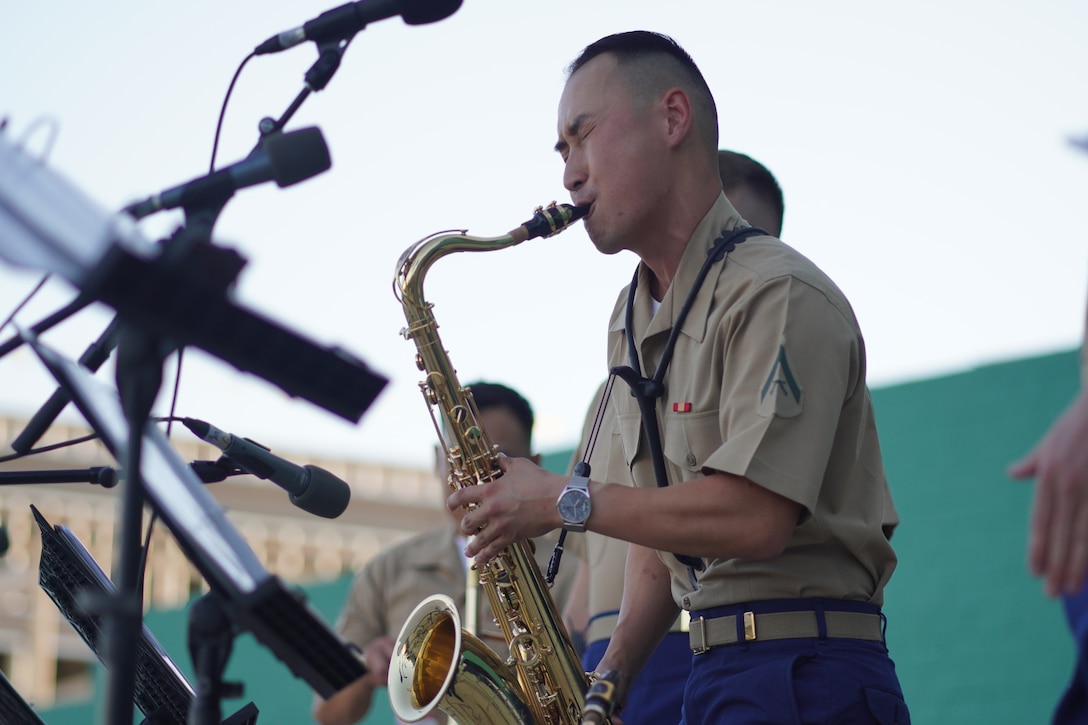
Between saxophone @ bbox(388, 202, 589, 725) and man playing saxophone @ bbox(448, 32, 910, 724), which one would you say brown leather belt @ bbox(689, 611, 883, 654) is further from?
saxophone @ bbox(388, 202, 589, 725)

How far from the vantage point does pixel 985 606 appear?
23.3ft

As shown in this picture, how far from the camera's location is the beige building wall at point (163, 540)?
22812 mm

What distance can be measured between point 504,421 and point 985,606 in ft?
9.51

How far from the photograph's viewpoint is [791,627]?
3.05 meters

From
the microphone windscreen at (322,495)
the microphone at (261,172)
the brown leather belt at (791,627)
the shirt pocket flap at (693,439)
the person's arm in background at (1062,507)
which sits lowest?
the brown leather belt at (791,627)

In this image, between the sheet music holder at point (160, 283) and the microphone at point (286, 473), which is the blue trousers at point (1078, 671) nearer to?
the sheet music holder at point (160, 283)

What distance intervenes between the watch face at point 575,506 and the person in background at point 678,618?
1.32m

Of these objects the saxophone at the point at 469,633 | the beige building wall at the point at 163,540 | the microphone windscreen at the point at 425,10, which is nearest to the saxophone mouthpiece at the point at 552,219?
the saxophone at the point at 469,633

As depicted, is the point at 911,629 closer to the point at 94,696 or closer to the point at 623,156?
the point at 623,156

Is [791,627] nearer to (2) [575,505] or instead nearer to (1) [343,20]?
(2) [575,505]

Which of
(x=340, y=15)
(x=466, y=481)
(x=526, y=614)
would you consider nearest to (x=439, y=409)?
(x=466, y=481)

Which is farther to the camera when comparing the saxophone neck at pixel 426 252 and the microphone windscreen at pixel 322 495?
the saxophone neck at pixel 426 252

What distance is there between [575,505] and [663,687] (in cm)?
173

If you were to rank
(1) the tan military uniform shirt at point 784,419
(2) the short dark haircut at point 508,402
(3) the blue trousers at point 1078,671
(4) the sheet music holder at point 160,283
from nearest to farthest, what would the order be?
1. (4) the sheet music holder at point 160,283
2. (3) the blue trousers at point 1078,671
3. (1) the tan military uniform shirt at point 784,419
4. (2) the short dark haircut at point 508,402
